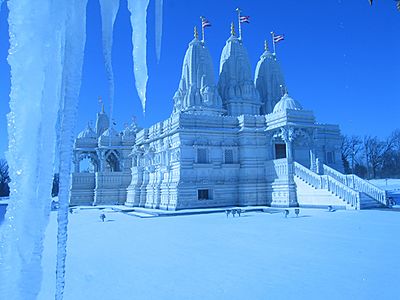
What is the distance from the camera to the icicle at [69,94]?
3373mm

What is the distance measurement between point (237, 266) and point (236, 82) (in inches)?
1123

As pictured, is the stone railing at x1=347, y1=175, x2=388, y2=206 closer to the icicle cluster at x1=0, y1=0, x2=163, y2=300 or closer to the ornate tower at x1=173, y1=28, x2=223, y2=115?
the ornate tower at x1=173, y1=28, x2=223, y2=115

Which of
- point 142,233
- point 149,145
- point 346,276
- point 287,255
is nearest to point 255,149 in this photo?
point 149,145

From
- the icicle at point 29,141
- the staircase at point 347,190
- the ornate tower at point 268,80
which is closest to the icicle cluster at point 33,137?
the icicle at point 29,141

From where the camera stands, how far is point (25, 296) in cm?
276

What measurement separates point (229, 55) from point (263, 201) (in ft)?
51.7

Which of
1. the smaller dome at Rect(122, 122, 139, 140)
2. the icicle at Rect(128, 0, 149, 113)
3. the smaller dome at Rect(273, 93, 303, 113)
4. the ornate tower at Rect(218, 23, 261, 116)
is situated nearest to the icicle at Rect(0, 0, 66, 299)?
the icicle at Rect(128, 0, 149, 113)

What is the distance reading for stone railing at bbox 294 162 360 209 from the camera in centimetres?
1877

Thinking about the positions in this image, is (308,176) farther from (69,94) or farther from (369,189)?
(69,94)

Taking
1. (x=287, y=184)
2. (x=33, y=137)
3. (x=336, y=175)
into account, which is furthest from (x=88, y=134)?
(x=33, y=137)

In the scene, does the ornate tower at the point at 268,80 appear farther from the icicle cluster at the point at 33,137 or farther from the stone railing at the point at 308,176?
the icicle cluster at the point at 33,137

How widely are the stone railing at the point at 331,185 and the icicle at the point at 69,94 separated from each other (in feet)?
58.8

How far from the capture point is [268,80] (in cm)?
3662

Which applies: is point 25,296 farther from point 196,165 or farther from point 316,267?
point 196,165
